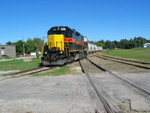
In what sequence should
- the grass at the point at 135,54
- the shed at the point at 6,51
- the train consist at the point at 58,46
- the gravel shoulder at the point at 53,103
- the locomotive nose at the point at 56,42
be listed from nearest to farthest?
the gravel shoulder at the point at 53,103, the train consist at the point at 58,46, the locomotive nose at the point at 56,42, the grass at the point at 135,54, the shed at the point at 6,51

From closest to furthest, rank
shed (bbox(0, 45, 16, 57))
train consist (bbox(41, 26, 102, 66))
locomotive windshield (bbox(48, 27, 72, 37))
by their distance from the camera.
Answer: train consist (bbox(41, 26, 102, 66)) < locomotive windshield (bbox(48, 27, 72, 37)) < shed (bbox(0, 45, 16, 57))

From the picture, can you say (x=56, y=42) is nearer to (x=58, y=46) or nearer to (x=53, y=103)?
(x=58, y=46)

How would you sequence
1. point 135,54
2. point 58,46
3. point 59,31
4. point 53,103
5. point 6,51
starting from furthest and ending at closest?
point 6,51
point 135,54
point 59,31
point 58,46
point 53,103

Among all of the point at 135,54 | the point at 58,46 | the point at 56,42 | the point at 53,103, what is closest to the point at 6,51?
the point at 135,54

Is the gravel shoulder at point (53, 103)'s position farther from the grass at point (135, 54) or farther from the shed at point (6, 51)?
the shed at point (6, 51)

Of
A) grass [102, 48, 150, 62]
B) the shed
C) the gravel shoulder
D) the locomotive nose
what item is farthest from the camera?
the shed

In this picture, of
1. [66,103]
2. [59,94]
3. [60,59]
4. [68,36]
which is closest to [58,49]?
[60,59]

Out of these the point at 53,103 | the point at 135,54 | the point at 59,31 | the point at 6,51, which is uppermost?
the point at 59,31

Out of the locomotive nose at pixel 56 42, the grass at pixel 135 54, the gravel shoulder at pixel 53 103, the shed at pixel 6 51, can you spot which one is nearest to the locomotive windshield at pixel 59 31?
the locomotive nose at pixel 56 42

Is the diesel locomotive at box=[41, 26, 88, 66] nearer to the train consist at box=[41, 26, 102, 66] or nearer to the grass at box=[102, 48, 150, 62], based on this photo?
the train consist at box=[41, 26, 102, 66]

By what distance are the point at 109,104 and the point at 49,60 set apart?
15.0m

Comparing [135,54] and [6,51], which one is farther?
[6,51]

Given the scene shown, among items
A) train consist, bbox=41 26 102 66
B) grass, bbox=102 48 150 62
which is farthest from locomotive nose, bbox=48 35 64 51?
grass, bbox=102 48 150 62

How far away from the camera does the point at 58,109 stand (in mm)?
5367
